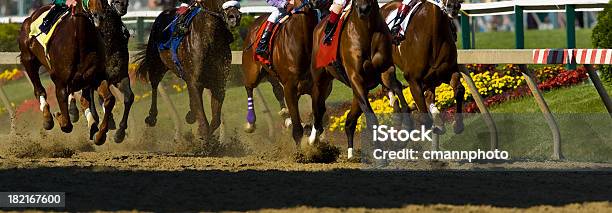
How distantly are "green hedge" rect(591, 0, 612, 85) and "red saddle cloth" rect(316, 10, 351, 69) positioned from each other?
120 inches

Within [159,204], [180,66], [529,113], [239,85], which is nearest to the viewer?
[159,204]

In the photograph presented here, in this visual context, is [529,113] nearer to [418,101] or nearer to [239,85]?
[418,101]

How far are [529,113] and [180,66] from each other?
3641 mm

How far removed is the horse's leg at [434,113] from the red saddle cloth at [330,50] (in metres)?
0.87

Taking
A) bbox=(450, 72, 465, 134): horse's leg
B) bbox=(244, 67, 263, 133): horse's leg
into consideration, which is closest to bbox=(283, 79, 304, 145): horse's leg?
bbox=(244, 67, 263, 133): horse's leg

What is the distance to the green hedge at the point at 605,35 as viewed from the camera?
1412 cm

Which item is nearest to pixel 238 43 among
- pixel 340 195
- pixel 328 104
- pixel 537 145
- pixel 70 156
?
pixel 328 104

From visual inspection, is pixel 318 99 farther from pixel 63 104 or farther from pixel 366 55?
pixel 63 104

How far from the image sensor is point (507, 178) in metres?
10.4

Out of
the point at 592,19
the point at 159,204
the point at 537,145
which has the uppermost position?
the point at 159,204

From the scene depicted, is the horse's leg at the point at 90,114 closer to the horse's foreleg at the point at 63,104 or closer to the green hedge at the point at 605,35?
the horse's foreleg at the point at 63,104

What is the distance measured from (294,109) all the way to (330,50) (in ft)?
3.37

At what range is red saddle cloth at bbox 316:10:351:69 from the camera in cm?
1216

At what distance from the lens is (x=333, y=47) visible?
1220cm
